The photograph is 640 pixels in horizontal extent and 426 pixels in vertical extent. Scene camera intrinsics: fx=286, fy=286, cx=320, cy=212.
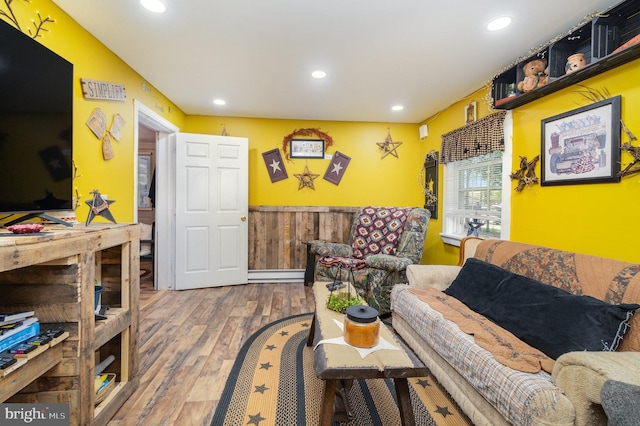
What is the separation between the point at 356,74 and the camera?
262 centimetres

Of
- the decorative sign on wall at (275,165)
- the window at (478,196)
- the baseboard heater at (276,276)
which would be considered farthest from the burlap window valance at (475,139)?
the baseboard heater at (276,276)

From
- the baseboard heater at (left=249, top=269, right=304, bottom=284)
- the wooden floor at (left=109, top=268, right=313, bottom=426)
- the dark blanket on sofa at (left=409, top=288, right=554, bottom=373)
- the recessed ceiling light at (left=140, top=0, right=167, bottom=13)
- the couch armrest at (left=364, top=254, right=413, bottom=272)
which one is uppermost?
the recessed ceiling light at (left=140, top=0, right=167, bottom=13)

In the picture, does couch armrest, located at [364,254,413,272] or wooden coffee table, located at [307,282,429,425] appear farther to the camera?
couch armrest, located at [364,254,413,272]

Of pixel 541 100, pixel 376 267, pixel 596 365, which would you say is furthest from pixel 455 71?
pixel 596 365

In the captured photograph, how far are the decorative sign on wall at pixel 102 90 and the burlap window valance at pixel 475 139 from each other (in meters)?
3.18

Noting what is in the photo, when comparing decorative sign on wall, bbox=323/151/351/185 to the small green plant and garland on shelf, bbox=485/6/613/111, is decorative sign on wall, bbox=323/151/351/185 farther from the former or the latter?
the small green plant

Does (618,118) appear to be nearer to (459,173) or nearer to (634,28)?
(634,28)

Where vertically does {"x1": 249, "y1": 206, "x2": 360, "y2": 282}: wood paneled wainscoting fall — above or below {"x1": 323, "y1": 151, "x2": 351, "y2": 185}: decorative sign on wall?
Result: below

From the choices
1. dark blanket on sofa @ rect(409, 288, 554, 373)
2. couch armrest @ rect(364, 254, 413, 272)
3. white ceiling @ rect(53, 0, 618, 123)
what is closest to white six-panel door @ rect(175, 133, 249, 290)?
white ceiling @ rect(53, 0, 618, 123)

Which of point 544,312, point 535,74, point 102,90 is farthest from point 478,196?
point 102,90

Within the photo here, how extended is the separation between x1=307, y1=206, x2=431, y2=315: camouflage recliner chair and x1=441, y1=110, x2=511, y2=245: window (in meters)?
0.48

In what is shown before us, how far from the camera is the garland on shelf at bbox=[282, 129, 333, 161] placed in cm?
408

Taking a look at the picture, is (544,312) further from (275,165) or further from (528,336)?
(275,165)
